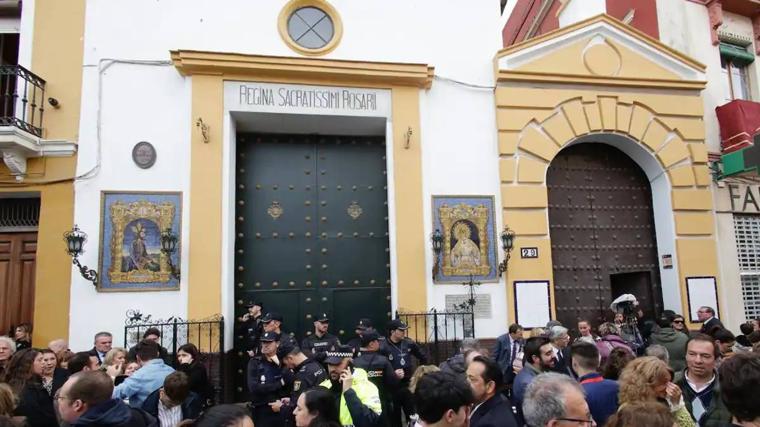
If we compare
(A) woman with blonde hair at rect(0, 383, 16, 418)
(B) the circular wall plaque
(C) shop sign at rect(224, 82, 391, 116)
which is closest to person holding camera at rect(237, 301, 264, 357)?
(B) the circular wall plaque

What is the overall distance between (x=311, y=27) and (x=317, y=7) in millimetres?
396

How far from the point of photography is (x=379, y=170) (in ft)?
32.2

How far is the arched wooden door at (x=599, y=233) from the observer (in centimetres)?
985

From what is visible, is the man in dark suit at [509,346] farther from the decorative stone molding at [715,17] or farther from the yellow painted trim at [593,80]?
the decorative stone molding at [715,17]

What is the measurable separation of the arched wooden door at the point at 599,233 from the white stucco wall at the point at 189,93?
1523 mm

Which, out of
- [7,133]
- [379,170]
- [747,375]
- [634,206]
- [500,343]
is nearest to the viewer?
[747,375]

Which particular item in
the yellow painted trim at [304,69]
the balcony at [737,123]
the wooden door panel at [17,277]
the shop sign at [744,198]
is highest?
the yellow painted trim at [304,69]

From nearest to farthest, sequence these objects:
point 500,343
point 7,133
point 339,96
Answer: point 500,343, point 7,133, point 339,96

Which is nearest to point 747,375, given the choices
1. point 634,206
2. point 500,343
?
point 500,343

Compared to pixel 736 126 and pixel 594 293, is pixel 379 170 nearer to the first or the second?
pixel 594 293

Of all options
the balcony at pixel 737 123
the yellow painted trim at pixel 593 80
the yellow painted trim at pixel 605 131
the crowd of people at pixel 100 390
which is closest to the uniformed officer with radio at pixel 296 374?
the crowd of people at pixel 100 390

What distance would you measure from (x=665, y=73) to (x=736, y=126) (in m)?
1.68

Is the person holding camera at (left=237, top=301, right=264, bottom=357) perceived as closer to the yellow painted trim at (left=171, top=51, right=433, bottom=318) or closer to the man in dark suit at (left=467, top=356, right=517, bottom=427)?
the yellow painted trim at (left=171, top=51, right=433, bottom=318)

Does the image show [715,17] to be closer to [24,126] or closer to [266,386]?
[266,386]
